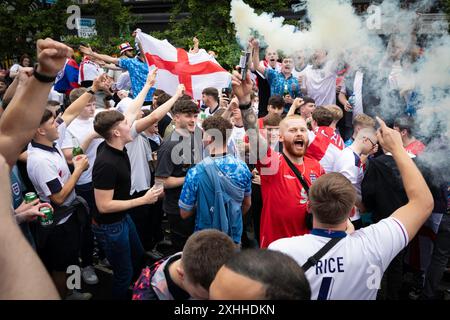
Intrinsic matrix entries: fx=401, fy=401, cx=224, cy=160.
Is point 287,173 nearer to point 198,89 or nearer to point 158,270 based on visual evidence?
point 158,270

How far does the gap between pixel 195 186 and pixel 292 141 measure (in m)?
1.02

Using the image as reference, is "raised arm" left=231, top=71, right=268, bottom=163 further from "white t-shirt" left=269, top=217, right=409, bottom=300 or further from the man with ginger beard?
"white t-shirt" left=269, top=217, right=409, bottom=300

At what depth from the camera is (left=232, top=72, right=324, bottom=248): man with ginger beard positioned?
365 centimetres

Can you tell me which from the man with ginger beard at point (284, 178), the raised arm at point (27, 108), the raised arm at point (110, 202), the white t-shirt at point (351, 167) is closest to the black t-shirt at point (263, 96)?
the white t-shirt at point (351, 167)

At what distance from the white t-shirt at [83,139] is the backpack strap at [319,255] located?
3.56m

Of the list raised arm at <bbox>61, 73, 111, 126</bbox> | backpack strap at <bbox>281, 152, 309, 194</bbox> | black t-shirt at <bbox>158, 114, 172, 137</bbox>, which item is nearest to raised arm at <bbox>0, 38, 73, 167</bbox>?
backpack strap at <bbox>281, 152, 309, 194</bbox>

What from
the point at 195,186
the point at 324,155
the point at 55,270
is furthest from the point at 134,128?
the point at 324,155

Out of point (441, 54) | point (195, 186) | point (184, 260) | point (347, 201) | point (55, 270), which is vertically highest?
point (441, 54)

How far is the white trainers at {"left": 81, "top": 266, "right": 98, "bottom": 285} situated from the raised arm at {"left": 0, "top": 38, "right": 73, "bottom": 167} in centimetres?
302

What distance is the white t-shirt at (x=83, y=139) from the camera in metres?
4.93

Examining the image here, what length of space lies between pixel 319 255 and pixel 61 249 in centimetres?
267

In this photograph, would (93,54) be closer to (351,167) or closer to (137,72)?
(137,72)

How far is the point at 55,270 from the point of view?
387cm

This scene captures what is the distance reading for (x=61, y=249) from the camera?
385 cm
